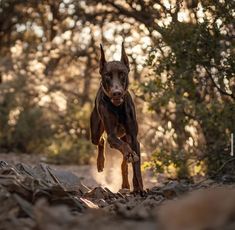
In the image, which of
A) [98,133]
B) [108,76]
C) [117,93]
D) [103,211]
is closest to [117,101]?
[117,93]

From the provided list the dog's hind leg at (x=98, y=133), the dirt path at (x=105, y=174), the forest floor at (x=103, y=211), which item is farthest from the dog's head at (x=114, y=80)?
the dirt path at (x=105, y=174)

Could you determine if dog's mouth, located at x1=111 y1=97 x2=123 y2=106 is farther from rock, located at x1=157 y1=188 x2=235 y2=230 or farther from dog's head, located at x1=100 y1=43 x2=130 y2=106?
rock, located at x1=157 y1=188 x2=235 y2=230

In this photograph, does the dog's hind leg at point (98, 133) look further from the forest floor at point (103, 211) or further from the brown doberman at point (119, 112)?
the forest floor at point (103, 211)

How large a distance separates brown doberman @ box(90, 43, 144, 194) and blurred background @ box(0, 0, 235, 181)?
1792 millimetres

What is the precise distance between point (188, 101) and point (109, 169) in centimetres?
370

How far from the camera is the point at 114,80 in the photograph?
26.0ft

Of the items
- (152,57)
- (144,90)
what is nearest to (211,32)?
(152,57)

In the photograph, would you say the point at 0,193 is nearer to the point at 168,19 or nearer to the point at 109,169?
the point at 168,19

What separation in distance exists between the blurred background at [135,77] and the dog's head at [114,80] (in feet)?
6.10

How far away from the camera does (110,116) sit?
821cm

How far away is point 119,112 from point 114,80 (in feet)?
1.64

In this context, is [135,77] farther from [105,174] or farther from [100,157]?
[100,157]

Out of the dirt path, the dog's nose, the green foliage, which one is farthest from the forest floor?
the dirt path

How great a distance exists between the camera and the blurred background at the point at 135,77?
10000 mm
